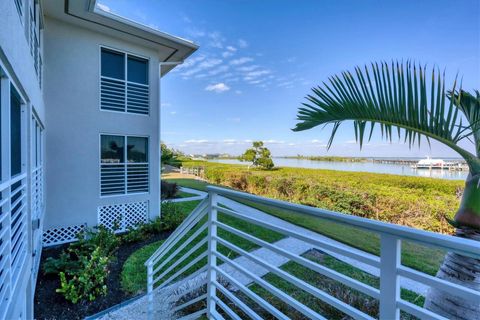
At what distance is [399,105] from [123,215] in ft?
24.0

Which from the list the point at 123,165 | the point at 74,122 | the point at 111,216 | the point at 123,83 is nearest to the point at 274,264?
the point at 111,216

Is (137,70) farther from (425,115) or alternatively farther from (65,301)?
(425,115)

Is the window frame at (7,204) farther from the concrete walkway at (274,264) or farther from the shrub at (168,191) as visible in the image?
the shrub at (168,191)

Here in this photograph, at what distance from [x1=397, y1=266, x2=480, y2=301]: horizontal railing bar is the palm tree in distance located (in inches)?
55.0

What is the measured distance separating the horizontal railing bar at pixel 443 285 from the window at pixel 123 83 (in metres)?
7.65

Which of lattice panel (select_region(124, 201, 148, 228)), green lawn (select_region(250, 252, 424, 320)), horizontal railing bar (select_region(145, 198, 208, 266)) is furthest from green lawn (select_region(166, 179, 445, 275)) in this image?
lattice panel (select_region(124, 201, 148, 228))

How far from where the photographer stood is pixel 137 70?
7473 mm

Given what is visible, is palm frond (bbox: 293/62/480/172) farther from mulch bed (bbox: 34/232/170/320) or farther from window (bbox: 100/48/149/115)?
window (bbox: 100/48/149/115)

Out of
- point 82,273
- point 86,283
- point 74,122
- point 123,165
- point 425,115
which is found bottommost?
point 86,283

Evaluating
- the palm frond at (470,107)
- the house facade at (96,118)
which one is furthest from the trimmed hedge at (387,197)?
the house facade at (96,118)

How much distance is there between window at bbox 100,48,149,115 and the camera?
272 inches

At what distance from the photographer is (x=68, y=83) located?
630cm

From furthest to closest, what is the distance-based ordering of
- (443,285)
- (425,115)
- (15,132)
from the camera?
(15,132), (425,115), (443,285)

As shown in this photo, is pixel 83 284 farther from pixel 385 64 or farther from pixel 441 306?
pixel 385 64
